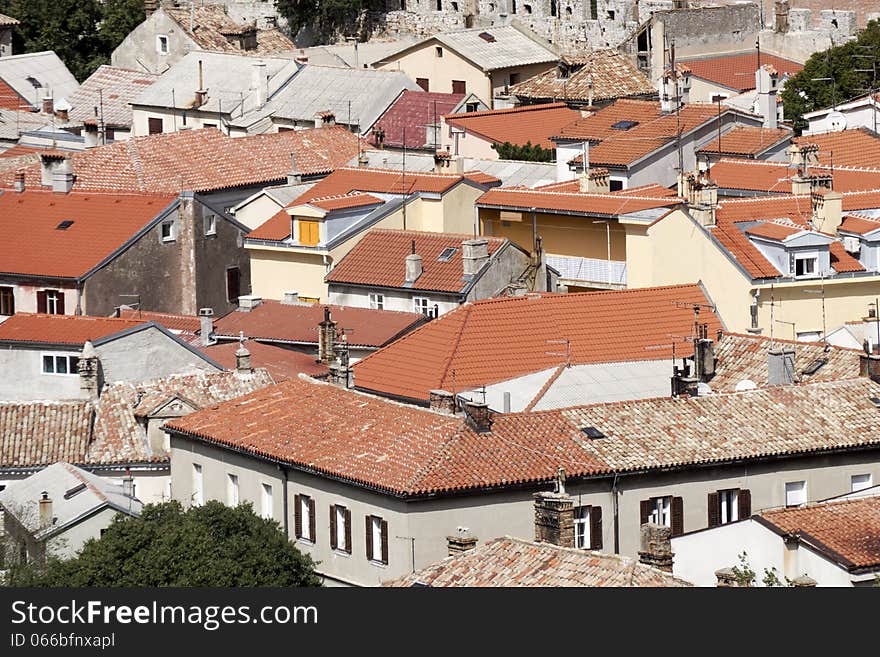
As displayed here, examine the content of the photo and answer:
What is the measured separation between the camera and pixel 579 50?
103562 mm

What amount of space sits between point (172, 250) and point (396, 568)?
99.4 ft

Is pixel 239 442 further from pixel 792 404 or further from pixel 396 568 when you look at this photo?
pixel 792 404

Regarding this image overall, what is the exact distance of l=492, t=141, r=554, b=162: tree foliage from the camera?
82750 millimetres

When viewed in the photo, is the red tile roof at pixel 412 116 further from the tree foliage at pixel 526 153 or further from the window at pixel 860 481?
the window at pixel 860 481

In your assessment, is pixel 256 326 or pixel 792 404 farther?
pixel 256 326

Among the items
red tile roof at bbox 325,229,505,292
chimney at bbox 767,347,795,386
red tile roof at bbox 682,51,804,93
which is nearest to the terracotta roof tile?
chimney at bbox 767,347,795,386

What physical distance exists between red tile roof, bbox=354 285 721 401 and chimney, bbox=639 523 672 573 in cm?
1427

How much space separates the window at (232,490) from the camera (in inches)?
1937

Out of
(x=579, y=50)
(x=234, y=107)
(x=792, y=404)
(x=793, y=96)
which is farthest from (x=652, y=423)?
(x=579, y=50)

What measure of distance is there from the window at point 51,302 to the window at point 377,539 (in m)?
26.8

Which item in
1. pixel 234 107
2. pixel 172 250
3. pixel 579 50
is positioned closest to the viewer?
pixel 172 250

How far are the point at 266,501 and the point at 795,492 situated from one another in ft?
27.0

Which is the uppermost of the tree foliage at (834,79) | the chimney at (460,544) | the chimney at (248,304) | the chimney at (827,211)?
the tree foliage at (834,79)

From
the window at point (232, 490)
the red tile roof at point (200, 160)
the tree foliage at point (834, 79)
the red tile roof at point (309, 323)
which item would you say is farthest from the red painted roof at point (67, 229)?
the window at point (232, 490)
